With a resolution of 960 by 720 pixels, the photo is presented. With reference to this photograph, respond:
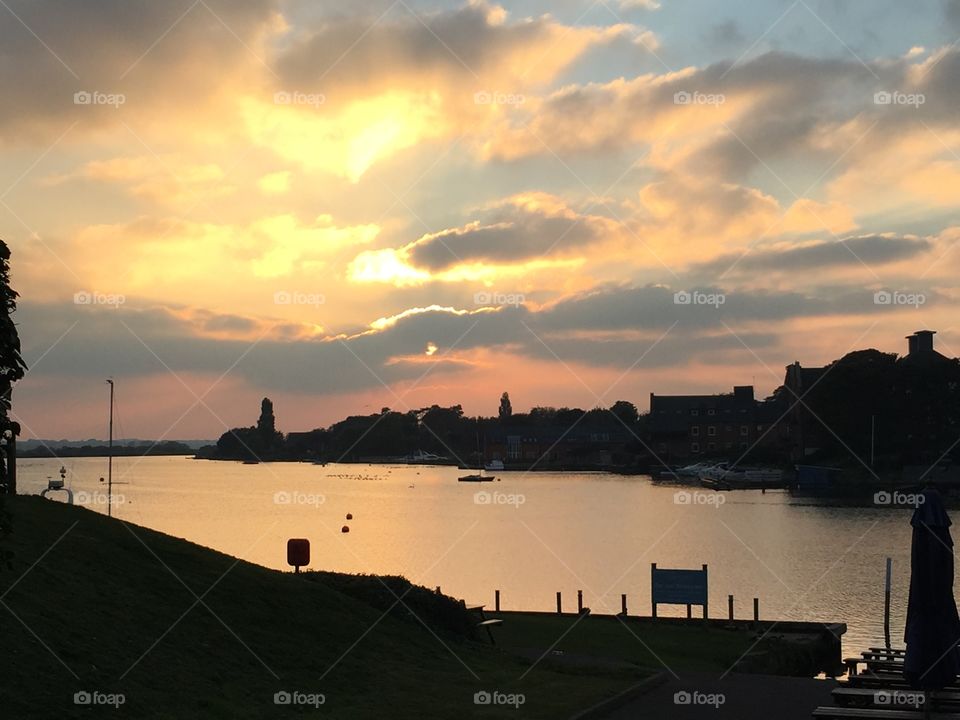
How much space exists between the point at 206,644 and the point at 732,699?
10306mm

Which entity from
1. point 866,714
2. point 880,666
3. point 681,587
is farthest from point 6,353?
point 681,587

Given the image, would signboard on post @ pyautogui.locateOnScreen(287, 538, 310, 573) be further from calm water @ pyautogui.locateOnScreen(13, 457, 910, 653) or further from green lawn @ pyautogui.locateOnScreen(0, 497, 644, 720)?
calm water @ pyautogui.locateOnScreen(13, 457, 910, 653)

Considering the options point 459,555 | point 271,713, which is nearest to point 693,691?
point 271,713

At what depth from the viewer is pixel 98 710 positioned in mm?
15047

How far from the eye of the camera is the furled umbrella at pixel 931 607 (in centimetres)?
1775

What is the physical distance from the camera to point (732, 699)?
2098 cm

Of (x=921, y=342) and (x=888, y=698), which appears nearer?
(x=888, y=698)

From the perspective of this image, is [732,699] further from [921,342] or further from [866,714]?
[921,342]

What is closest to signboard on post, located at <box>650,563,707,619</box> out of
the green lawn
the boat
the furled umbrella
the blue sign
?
the blue sign

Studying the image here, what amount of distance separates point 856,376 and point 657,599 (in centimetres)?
13582

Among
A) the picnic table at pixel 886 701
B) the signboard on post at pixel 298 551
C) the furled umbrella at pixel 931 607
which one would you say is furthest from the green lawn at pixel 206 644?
the furled umbrella at pixel 931 607

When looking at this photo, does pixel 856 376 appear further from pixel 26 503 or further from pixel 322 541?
pixel 26 503

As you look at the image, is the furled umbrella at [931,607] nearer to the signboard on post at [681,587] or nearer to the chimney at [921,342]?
the signboard on post at [681,587]

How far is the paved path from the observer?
63.6 feet
